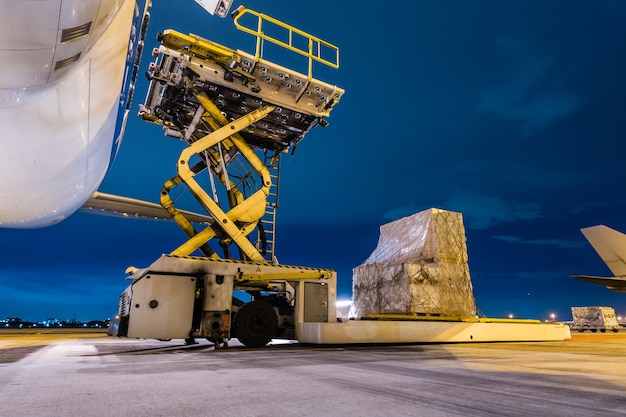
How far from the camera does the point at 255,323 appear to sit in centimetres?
670

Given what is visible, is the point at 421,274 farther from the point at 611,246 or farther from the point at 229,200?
the point at 611,246

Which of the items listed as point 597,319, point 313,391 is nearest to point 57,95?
point 313,391

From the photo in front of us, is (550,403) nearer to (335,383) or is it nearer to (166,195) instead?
(335,383)

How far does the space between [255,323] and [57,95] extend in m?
5.14

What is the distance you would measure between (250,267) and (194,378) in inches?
153

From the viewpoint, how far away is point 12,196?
3.28 m

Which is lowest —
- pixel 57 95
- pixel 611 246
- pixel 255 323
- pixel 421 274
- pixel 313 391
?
pixel 313 391

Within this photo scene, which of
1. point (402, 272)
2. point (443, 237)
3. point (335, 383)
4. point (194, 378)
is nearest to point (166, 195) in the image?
point (194, 378)

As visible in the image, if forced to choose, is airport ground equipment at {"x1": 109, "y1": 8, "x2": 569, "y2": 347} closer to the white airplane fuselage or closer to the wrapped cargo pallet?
the wrapped cargo pallet

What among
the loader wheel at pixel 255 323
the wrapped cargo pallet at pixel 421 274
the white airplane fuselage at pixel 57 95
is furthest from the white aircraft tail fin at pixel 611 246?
the white airplane fuselage at pixel 57 95

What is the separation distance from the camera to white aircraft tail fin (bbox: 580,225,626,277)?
15.9 m

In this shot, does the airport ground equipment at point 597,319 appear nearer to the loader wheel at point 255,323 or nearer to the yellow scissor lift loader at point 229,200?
the yellow scissor lift loader at point 229,200

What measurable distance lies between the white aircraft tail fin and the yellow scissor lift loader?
50.1ft

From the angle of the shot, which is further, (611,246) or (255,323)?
(611,246)
